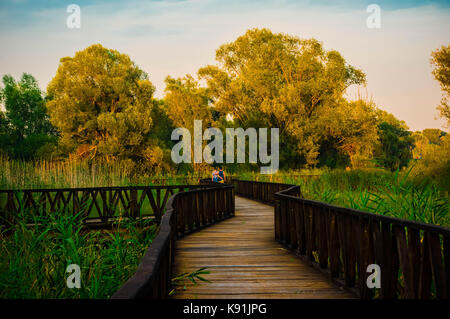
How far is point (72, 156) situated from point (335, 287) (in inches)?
1197

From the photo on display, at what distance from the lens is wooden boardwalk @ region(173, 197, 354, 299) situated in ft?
14.9

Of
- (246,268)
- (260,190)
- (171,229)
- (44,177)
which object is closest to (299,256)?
(246,268)

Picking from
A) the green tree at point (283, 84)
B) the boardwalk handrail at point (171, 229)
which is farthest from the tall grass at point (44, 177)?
the green tree at point (283, 84)

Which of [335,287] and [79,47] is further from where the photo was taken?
[79,47]

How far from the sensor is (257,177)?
2477 cm

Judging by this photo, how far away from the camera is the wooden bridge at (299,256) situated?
3033mm

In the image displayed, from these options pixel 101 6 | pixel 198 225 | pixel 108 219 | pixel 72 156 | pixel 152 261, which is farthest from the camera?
pixel 72 156

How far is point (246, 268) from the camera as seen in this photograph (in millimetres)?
5770

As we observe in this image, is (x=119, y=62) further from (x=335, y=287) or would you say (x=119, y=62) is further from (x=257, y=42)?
(x=335, y=287)

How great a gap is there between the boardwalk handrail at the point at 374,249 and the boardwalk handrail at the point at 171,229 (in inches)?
85.6

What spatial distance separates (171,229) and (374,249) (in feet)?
8.58

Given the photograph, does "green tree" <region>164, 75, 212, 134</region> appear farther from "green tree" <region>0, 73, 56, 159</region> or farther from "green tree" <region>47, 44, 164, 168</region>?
"green tree" <region>0, 73, 56, 159</region>

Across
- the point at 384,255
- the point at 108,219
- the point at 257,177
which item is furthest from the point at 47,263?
the point at 257,177

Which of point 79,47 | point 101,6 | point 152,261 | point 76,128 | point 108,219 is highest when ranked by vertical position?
point 79,47
